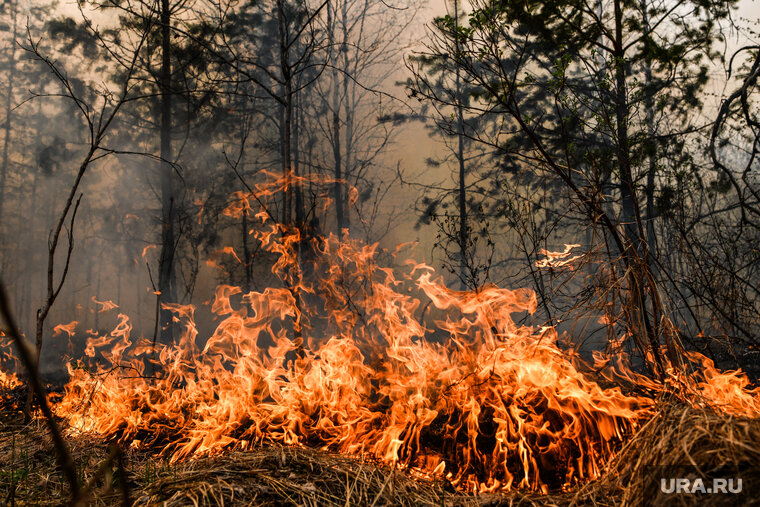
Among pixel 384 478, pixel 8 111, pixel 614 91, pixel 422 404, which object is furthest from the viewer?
pixel 8 111

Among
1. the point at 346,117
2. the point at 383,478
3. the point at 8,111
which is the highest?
the point at 8,111

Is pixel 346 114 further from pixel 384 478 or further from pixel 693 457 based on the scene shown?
pixel 693 457

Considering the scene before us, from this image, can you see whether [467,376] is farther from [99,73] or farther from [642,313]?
[99,73]

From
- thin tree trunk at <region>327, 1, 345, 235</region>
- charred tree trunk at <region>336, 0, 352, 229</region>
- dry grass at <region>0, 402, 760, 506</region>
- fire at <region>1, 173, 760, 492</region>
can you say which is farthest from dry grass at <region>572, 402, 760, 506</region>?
charred tree trunk at <region>336, 0, 352, 229</region>

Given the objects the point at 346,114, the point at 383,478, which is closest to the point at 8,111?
the point at 346,114

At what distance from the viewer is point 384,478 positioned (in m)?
2.49

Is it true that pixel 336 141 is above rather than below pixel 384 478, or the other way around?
above

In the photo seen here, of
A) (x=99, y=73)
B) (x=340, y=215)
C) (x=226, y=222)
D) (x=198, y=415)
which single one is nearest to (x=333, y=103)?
(x=340, y=215)

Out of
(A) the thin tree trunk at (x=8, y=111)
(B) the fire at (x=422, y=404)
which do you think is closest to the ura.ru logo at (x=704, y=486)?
(B) the fire at (x=422, y=404)

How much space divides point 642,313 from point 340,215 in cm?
980

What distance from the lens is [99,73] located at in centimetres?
1120

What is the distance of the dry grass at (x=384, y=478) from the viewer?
5.33ft

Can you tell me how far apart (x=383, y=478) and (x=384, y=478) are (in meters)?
0.01

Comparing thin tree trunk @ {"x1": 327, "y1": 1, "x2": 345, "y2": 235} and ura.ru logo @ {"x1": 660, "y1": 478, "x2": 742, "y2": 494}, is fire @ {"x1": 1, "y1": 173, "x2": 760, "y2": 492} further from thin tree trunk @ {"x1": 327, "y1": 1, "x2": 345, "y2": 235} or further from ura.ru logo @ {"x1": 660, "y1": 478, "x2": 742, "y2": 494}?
thin tree trunk @ {"x1": 327, "y1": 1, "x2": 345, "y2": 235}
